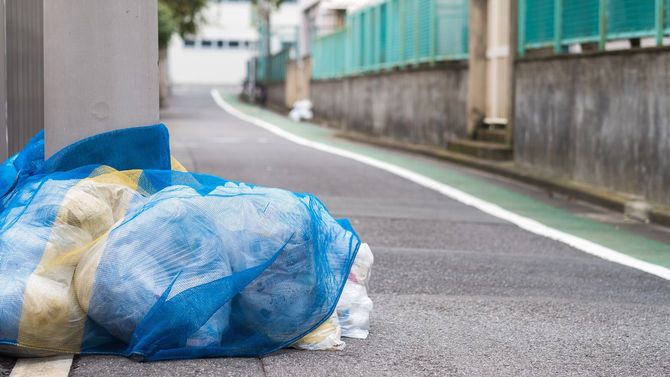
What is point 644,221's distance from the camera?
11156 mm

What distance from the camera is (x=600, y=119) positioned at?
1309 cm

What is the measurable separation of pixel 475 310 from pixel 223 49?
277ft

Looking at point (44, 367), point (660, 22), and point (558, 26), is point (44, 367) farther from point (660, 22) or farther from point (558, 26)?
point (558, 26)

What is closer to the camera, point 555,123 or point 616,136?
point 616,136

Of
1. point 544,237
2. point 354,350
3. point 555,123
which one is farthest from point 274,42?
point 354,350

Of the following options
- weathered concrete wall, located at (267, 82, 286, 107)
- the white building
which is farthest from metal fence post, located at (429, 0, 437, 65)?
the white building

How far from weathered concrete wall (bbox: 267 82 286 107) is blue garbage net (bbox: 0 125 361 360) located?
41.4 meters

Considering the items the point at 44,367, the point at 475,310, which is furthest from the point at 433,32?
the point at 44,367

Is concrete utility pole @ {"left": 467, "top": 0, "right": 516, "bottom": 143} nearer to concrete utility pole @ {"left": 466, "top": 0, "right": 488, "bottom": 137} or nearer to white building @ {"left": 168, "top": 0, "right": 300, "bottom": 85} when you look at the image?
concrete utility pole @ {"left": 466, "top": 0, "right": 488, "bottom": 137}

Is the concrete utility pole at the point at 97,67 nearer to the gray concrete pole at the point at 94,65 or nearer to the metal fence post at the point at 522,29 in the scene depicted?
the gray concrete pole at the point at 94,65

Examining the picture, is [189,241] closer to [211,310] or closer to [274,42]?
[211,310]

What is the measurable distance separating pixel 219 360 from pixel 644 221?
740 cm

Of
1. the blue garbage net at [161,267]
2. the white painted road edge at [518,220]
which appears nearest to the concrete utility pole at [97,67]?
the blue garbage net at [161,267]

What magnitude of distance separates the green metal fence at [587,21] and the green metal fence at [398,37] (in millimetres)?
3755
